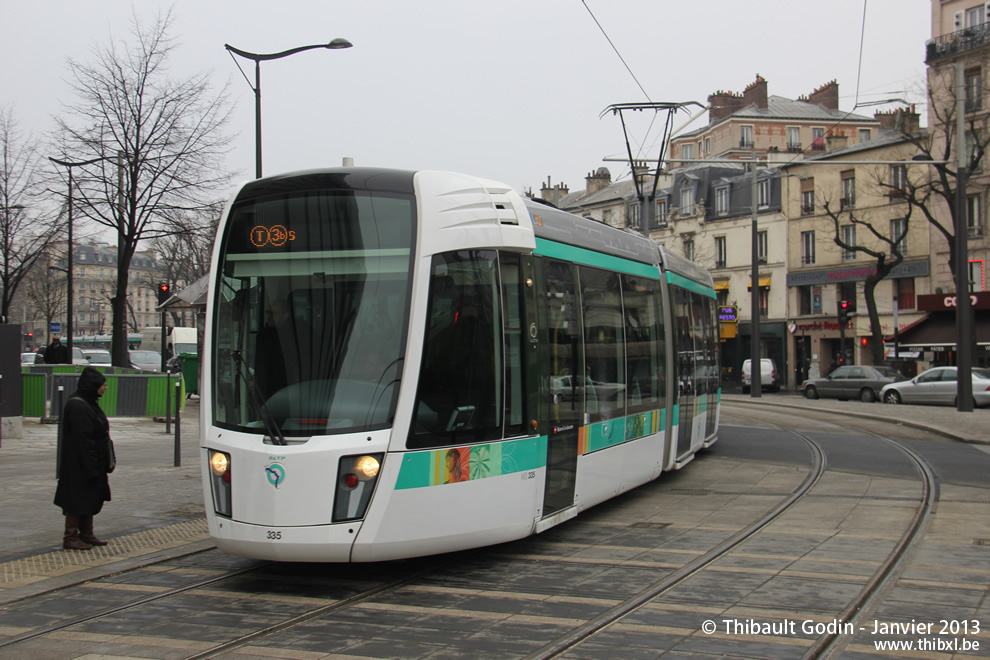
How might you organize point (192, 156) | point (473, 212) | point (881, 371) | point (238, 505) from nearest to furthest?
point (238, 505), point (473, 212), point (192, 156), point (881, 371)

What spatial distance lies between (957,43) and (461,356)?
1683 inches

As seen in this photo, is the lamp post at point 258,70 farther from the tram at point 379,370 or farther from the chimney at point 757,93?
the chimney at point 757,93

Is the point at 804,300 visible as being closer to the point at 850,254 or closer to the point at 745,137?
the point at 850,254

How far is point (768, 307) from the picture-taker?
5306cm

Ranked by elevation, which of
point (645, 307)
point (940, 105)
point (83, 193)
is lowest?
point (645, 307)

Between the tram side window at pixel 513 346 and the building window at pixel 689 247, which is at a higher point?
the building window at pixel 689 247

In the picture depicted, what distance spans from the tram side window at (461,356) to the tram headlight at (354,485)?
13.2 inches

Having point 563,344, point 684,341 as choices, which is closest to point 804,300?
point 684,341

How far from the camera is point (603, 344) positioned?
30.7 ft

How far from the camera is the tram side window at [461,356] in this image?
6762mm

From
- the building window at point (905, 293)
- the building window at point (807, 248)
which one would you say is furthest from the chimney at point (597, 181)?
the building window at point (905, 293)

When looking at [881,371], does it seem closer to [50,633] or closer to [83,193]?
[83,193]

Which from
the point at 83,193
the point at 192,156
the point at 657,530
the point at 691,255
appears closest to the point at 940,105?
the point at 691,255

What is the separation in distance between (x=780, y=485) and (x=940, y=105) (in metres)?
34.2
